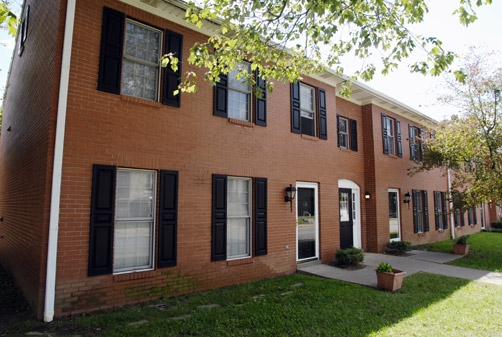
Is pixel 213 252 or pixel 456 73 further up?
pixel 456 73

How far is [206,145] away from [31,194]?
3367 millimetres

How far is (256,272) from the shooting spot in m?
7.52

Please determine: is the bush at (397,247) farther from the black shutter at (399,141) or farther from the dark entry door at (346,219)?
the black shutter at (399,141)

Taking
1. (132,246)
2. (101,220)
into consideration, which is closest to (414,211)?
(132,246)

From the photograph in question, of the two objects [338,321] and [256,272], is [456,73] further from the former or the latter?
[256,272]

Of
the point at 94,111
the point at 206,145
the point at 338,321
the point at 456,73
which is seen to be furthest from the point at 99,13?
the point at 338,321

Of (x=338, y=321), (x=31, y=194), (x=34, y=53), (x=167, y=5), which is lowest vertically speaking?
(x=338, y=321)

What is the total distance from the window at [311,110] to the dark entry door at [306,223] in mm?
1809

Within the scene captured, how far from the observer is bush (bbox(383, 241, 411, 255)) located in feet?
37.2

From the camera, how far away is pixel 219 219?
22.6ft

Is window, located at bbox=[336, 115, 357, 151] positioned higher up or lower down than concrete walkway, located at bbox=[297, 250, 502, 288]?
higher up

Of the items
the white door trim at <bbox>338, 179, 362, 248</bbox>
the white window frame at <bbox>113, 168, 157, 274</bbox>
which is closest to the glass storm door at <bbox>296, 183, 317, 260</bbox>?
the white door trim at <bbox>338, 179, 362, 248</bbox>

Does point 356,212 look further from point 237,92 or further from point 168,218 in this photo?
point 168,218

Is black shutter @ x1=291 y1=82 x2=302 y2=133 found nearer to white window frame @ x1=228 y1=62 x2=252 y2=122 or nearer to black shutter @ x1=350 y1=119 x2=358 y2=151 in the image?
white window frame @ x1=228 y1=62 x2=252 y2=122
